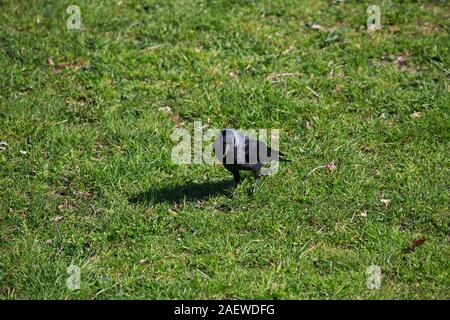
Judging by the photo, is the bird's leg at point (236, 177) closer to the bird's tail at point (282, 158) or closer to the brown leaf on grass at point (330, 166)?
the bird's tail at point (282, 158)

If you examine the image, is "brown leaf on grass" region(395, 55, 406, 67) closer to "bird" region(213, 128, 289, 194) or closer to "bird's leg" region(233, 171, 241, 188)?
"bird" region(213, 128, 289, 194)

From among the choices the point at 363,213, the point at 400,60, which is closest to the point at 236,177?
the point at 363,213

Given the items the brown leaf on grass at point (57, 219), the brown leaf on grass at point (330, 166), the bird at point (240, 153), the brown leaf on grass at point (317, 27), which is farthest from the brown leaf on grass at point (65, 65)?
the brown leaf on grass at point (330, 166)

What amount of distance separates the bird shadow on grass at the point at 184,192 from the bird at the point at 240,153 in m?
0.19

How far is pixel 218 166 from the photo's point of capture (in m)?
7.34

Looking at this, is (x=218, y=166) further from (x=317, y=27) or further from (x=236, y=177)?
(x=317, y=27)

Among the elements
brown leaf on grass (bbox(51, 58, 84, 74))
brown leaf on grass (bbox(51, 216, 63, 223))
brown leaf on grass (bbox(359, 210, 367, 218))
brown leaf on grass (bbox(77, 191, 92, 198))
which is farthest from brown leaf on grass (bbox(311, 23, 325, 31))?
brown leaf on grass (bbox(51, 216, 63, 223))

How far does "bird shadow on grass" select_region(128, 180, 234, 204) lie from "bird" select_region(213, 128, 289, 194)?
19 cm

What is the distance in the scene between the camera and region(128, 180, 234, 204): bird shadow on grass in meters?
6.76

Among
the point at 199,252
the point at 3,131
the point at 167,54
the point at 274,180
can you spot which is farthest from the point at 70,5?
the point at 199,252

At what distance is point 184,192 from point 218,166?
0.60 metres

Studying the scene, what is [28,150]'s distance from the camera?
24.8 feet

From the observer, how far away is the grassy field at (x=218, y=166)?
5.79 metres

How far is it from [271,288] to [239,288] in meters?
0.26
